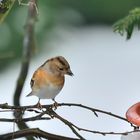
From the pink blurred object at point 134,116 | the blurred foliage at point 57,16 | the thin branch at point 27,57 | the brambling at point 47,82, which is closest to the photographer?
the pink blurred object at point 134,116

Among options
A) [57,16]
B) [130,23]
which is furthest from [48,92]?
[57,16]

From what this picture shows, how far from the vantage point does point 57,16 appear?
8.88 ft

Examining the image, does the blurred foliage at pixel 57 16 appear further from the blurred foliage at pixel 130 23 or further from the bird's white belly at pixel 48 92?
the blurred foliage at pixel 130 23

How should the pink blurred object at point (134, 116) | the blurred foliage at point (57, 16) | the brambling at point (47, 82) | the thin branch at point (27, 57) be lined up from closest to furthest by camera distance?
the pink blurred object at point (134, 116), the thin branch at point (27, 57), the brambling at point (47, 82), the blurred foliage at point (57, 16)

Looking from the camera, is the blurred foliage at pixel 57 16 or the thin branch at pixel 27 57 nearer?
the thin branch at pixel 27 57

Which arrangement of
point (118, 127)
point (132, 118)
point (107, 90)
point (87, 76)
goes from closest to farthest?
point (132, 118) < point (118, 127) < point (107, 90) < point (87, 76)

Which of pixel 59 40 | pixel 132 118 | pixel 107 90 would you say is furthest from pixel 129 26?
pixel 59 40

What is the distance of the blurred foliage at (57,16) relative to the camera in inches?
95.1

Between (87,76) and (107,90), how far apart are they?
0.17 meters

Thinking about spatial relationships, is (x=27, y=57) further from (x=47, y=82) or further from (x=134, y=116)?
(x=134, y=116)

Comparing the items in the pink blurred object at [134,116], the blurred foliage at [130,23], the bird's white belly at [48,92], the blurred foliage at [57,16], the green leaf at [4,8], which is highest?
the blurred foliage at [57,16]

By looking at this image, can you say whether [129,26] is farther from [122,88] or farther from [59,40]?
[59,40]

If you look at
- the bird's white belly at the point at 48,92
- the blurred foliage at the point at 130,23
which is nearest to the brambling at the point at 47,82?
the bird's white belly at the point at 48,92

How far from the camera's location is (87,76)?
7.65 ft
